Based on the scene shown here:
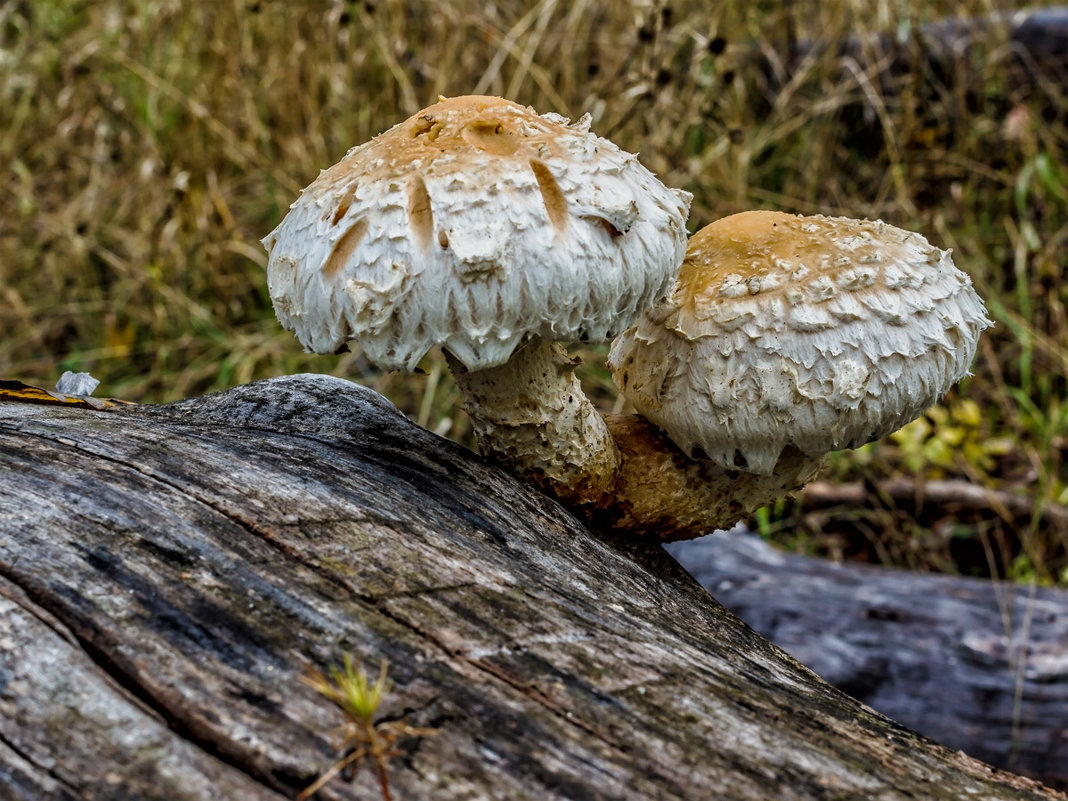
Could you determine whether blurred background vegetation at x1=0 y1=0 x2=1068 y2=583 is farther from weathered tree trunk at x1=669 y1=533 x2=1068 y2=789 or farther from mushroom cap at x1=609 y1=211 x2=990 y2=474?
mushroom cap at x1=609 y1=211 x2=990 y2=474

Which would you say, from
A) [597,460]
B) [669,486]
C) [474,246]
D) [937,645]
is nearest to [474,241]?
[474,246]

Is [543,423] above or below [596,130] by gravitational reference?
below

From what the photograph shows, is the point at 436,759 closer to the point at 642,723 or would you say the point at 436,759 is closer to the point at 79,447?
the point at 642,723

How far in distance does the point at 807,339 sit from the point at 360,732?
3.66 feet

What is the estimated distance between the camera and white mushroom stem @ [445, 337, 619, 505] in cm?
192

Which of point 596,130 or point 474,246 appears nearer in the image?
point 474,246

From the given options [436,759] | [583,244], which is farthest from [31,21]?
[436,759]

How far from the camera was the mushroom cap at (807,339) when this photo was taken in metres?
1.79

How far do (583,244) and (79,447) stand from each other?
0.97 metres

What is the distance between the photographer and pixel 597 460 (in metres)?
2.10

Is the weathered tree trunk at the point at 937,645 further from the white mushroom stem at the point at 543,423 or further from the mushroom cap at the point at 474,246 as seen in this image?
the mushroom cap at the point at 474,246

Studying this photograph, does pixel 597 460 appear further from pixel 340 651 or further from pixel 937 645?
pixel 937 645

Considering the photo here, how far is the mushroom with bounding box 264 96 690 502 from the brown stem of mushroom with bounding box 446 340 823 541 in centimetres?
28

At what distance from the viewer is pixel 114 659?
1188mm
